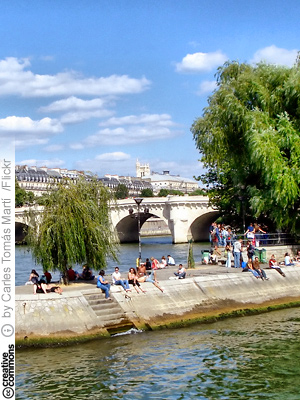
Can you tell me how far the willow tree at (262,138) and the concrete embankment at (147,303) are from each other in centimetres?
442

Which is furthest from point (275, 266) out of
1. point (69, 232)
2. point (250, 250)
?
point (69, 232)

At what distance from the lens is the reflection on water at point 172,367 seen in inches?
539

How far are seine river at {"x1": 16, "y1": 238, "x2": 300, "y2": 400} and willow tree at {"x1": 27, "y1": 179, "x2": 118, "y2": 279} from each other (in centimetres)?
350

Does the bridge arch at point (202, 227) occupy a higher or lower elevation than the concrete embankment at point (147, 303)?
higher

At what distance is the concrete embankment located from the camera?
59.5 ft

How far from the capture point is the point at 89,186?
2273 cm

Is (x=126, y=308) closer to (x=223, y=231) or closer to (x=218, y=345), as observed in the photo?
(x=218, y=345)

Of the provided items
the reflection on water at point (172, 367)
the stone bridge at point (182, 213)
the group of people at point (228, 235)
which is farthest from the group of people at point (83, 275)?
the stone bridge at point (182, 213)

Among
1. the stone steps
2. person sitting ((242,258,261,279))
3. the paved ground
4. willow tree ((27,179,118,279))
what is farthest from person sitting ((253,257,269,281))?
the stone steps

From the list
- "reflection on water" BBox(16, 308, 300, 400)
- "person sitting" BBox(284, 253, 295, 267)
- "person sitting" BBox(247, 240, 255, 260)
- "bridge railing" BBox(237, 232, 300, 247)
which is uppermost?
"bridge railing" BBox(237, 232, 300, 247)

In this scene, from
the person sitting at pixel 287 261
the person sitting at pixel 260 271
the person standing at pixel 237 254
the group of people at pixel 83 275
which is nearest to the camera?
the group of people at pixel 83 275

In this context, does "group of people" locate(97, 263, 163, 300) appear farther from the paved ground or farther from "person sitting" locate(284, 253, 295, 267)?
"person sitting" locate(284, 253, 295, 267)

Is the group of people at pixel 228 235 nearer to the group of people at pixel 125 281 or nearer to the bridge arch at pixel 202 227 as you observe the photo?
the group of people at pixel 125 281

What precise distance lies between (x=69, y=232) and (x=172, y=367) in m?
6.85
